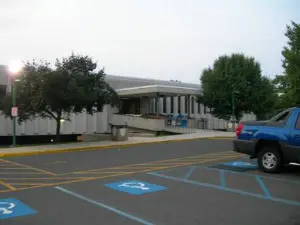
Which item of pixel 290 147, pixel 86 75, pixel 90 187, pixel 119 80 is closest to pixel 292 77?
pixel 86 75

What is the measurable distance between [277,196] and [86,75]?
16.5m

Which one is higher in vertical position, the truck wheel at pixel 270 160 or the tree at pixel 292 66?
the tree at pixel 292 66

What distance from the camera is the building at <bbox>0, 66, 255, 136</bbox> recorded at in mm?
31797

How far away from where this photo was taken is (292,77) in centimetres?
2238

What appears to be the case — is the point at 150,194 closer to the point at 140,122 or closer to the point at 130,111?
the point at 140,122

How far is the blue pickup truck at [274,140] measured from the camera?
9.79m

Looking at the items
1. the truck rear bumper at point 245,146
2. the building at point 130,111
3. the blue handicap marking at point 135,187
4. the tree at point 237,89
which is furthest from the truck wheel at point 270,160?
the tree at point 237,89

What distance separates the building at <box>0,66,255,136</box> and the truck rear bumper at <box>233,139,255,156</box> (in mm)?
20206

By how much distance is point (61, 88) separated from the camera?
20312 millimetres

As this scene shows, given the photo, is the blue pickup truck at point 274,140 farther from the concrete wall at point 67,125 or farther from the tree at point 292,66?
the concrete wall at point 67,125

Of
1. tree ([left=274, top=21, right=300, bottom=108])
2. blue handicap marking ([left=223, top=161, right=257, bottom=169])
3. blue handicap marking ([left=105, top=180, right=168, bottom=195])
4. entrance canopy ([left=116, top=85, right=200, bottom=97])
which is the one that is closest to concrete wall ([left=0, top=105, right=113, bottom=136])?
entrance canopy ([left=116, top=85, right=200, bottom=97])

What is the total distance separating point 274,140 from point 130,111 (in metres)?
31.0

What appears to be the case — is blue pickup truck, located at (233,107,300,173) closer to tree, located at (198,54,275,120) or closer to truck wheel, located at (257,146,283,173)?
truck wheel, located at (257,146,283,173)

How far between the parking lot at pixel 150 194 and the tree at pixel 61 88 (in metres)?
7.80
